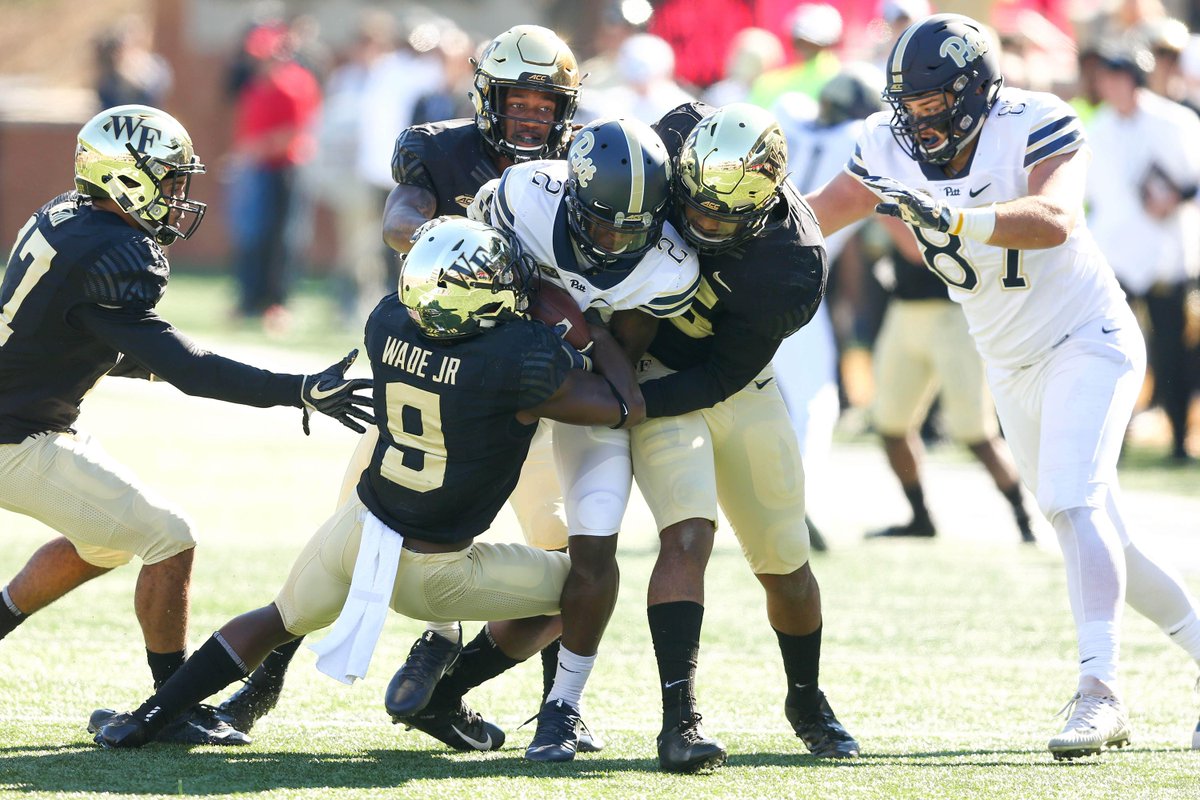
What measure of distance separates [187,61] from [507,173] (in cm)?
1660

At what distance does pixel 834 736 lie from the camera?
14.3 feet

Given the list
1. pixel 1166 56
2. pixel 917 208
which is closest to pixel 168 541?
pixel 917 208

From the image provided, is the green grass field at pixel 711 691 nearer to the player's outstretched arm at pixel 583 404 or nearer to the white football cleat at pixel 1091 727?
the white football cleat at pixel 1091 727

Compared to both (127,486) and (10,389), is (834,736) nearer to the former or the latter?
(127,486)

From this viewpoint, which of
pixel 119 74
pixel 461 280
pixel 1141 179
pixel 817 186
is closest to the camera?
pixel 461 280

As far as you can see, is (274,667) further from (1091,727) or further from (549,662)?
(1091,727)

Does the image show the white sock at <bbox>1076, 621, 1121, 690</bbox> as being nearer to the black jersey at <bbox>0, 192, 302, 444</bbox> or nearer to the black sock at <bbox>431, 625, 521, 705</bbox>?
the black sock at <bbox>431, 625, 521, 705</bbox>

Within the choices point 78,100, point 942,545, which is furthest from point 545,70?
point 78,100

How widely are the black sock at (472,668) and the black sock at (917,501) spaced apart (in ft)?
12.1

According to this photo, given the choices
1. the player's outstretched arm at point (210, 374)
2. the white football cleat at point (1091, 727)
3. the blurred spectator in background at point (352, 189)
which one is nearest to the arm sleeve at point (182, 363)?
the player's outstretched arm at point (210, 374)

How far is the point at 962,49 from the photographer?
178 inches

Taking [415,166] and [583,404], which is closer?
[583,404]

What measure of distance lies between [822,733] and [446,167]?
6.24 ft

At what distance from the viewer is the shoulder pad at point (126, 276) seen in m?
4.08
